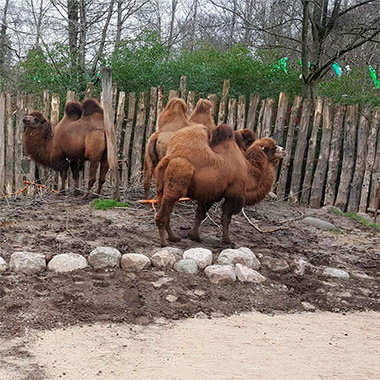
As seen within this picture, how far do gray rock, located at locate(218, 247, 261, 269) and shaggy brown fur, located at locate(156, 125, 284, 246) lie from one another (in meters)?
0.73

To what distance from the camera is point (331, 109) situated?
1034 cm

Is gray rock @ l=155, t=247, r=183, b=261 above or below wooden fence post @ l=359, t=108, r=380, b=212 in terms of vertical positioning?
below

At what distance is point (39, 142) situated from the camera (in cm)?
984

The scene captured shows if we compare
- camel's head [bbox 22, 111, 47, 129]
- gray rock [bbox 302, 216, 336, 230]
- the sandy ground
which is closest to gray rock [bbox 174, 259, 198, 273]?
the sandy ground

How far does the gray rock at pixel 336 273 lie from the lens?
19.9 feet

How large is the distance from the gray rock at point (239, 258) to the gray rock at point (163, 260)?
1.78 ft

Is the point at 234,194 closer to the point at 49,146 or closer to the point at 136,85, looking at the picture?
the point at 49,146

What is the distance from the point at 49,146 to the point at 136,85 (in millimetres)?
3518

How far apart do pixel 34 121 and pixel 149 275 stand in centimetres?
529

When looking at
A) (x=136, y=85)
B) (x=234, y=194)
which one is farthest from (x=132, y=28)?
(x=234, y=194)

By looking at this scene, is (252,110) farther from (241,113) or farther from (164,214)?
(164,214)

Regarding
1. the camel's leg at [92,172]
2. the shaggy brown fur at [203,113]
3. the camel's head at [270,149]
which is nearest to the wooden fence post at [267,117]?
the shaggy brown fur at [203,113]

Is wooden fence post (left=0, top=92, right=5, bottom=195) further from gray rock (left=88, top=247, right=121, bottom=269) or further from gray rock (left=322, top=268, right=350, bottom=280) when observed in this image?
gray rock (left=322, top=268, right=350, bottom=280)

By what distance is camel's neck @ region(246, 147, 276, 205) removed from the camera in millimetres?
6773
